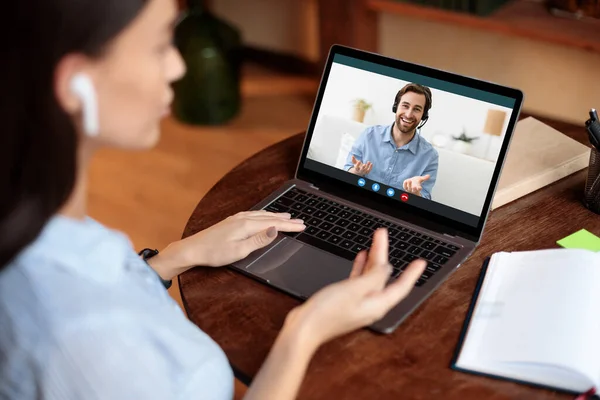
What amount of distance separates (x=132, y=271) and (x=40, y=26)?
321 mm

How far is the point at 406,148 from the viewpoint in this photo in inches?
44.2

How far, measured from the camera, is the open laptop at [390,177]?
3.43 feet

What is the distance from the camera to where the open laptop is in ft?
3.43

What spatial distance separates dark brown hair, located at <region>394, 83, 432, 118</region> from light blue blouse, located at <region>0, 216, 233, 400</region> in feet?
1.76

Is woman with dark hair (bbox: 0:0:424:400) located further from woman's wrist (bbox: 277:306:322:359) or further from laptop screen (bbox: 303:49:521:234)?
laptop screen (bbox: 303:49:521:234)

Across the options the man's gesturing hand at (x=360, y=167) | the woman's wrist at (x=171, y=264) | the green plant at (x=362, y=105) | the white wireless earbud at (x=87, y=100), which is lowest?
the woman's wrist at (x=171, y=264)

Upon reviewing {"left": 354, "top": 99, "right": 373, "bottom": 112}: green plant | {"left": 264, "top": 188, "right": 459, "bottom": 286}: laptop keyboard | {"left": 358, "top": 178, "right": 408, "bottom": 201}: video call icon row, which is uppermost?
{"left": 354, "top": 99, "right": 373, "bottom": 112}: green plant

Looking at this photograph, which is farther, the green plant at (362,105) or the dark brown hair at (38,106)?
the green plant at (362,105)

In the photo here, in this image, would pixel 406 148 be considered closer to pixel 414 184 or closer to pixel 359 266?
pixel 414 184

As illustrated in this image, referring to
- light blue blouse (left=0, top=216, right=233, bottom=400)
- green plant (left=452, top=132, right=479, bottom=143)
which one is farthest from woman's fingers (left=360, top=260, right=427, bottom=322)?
green plant (left=452, top=132, right=479, bottom=143)

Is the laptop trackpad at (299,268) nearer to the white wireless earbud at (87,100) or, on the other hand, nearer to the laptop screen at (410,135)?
the laptop screen at (410,135)

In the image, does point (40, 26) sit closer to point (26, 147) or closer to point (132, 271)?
point (26, 147)

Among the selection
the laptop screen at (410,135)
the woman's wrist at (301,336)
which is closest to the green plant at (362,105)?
the laptop screen at (410,135)

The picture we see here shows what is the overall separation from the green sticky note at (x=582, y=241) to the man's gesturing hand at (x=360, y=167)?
32 cm
